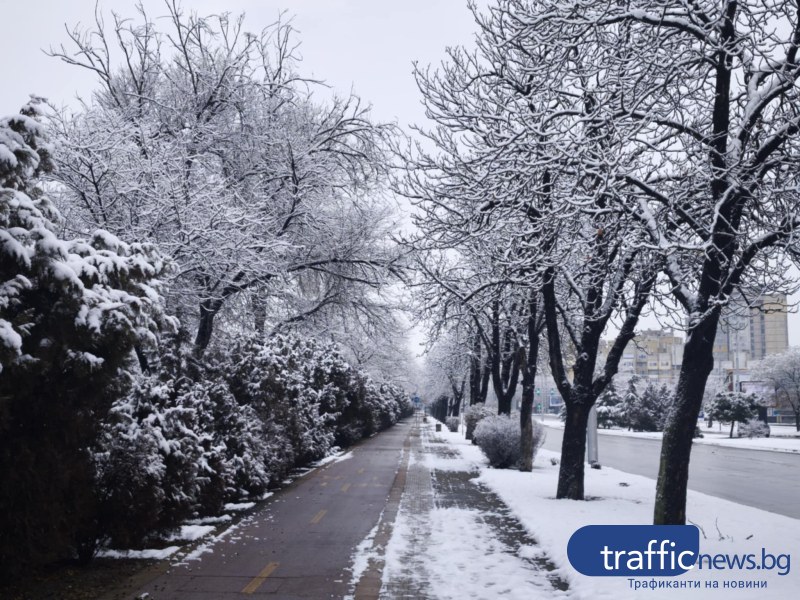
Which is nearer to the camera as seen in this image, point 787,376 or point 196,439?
point 196,439

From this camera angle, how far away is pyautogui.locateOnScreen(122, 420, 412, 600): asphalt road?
6977 millimetres

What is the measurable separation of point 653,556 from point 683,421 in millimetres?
1701

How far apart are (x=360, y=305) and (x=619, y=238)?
10265 millimetres

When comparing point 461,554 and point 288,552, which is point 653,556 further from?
point 288,552

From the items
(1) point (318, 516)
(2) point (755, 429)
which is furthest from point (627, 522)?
(2) point (755, 429)

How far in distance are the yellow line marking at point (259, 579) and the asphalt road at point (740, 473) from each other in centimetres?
1013

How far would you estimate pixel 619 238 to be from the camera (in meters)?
9.88

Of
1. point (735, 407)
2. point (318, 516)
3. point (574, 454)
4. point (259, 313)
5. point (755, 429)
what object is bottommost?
point (318, 516)

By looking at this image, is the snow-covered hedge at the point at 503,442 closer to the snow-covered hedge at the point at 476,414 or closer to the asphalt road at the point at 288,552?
the asphalt road at the point at 288,552

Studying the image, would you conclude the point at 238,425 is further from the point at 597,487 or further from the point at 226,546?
the point at 597,487

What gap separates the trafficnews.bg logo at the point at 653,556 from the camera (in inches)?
287

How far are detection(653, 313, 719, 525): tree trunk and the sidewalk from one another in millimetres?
1716

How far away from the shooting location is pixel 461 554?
28.0 feet

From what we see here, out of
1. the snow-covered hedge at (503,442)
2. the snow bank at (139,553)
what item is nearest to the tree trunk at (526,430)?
the snow-covered hedge at (503,442)
